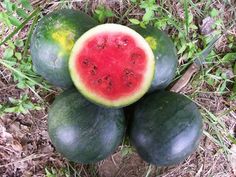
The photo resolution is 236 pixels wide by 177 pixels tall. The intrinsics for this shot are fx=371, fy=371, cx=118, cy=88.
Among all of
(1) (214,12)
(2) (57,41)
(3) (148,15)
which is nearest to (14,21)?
(2) (57,41)

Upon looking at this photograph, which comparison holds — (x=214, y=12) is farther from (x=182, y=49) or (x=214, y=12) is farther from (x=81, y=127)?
(x=81, y=127)

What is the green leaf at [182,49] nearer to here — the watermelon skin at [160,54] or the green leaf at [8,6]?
the watermelon skin at [160,54]

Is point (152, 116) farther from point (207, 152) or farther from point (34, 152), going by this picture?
point (34, 152)

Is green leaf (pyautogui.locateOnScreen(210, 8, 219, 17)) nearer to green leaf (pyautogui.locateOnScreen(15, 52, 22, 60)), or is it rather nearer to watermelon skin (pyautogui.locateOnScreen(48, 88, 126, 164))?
watermelon skin (pyautogui.locateOnScreen(48, 88, 126, 164))

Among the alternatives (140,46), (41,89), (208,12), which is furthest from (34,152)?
(208,12)

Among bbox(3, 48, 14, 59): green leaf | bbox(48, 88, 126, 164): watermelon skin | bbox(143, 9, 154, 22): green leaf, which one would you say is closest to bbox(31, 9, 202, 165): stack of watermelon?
bbox(48, 88, 126, 164): watermelon skin
